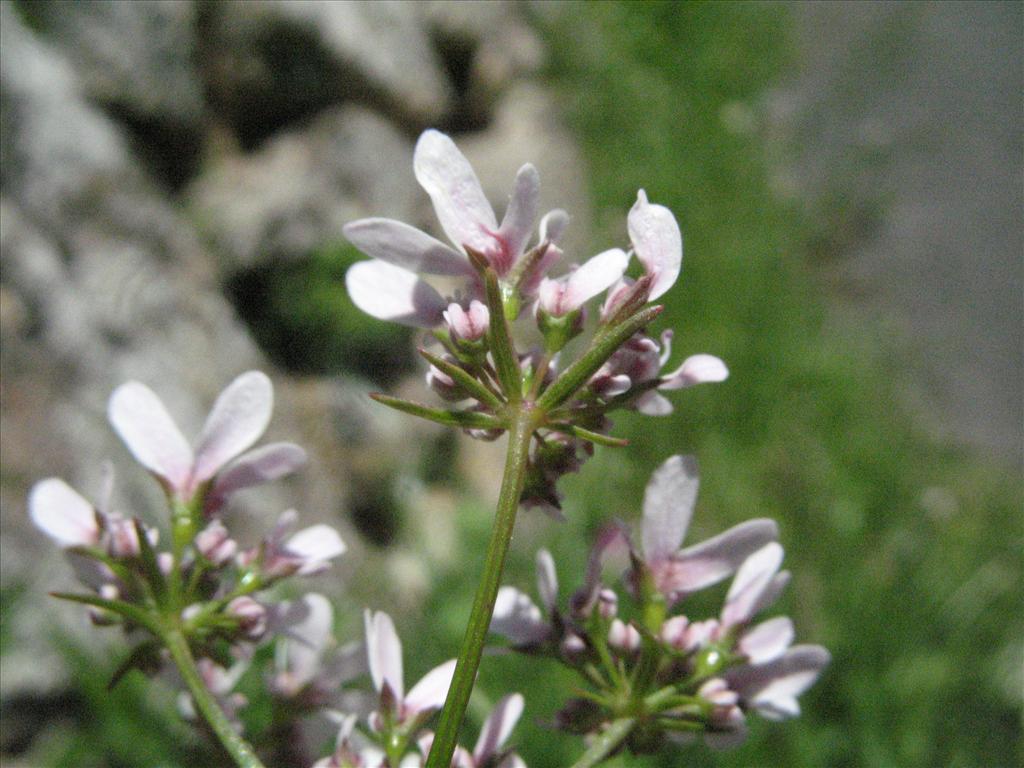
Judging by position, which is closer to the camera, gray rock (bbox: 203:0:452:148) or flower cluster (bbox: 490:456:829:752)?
flower cluster (bbox: 490:456:829:752)

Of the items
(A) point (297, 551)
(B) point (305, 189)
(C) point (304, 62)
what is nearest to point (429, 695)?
(A) point (297, 551)

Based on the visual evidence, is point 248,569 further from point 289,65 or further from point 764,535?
point 289,65

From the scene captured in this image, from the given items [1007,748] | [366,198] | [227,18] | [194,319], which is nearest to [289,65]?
[227,18]

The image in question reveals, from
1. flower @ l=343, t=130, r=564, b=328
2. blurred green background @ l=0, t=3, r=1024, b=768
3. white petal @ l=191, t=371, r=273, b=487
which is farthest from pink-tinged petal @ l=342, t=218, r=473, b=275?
blurred green background @ l=0, t=3, r=1024, b=768

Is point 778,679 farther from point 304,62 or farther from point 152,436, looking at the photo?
point 304,62

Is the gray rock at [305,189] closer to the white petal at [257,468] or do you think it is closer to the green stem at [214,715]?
the white petal at [257,468]

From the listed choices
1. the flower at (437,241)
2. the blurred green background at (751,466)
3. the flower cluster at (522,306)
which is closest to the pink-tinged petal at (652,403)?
the flower cluster at (522,306)

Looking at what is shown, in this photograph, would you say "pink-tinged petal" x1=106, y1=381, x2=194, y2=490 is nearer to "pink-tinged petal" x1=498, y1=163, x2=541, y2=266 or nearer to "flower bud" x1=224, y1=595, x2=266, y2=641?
"flower bud" x1=224, y1=595, x2=266, y2=641
